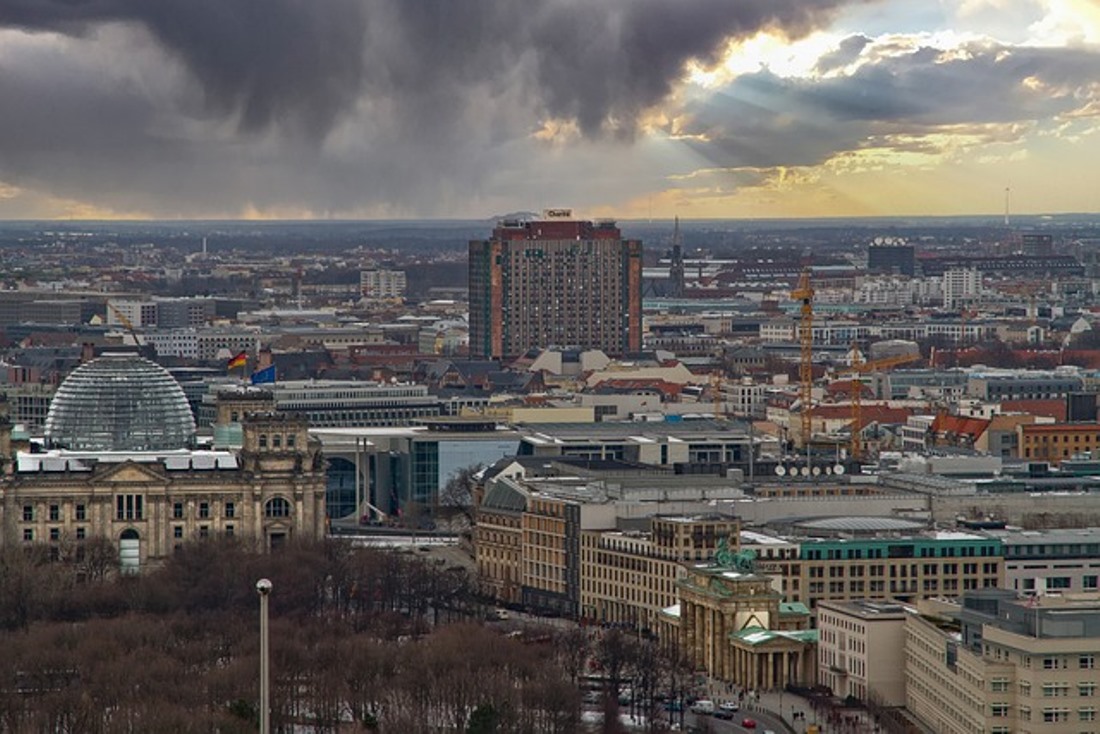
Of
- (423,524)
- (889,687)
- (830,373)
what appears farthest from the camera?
(830,373)

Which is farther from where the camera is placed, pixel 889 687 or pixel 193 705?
pixel 889 687

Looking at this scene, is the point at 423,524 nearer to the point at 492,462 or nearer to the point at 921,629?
the point at 492,462

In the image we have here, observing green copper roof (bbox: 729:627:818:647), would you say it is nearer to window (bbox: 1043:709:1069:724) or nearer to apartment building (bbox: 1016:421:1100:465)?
window (bbox: 1043:709:1069:724)

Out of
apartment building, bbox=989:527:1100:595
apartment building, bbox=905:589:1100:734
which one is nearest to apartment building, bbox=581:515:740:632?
apartment building, bbox=989:527:1100:595

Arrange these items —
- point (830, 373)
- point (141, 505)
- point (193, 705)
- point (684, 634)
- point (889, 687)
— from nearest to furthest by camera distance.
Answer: point (193, 705) → point (889, 687) → point (684, 634) → point (141, 505) → point (830, 373)

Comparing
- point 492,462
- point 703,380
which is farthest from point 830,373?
point 492,462
